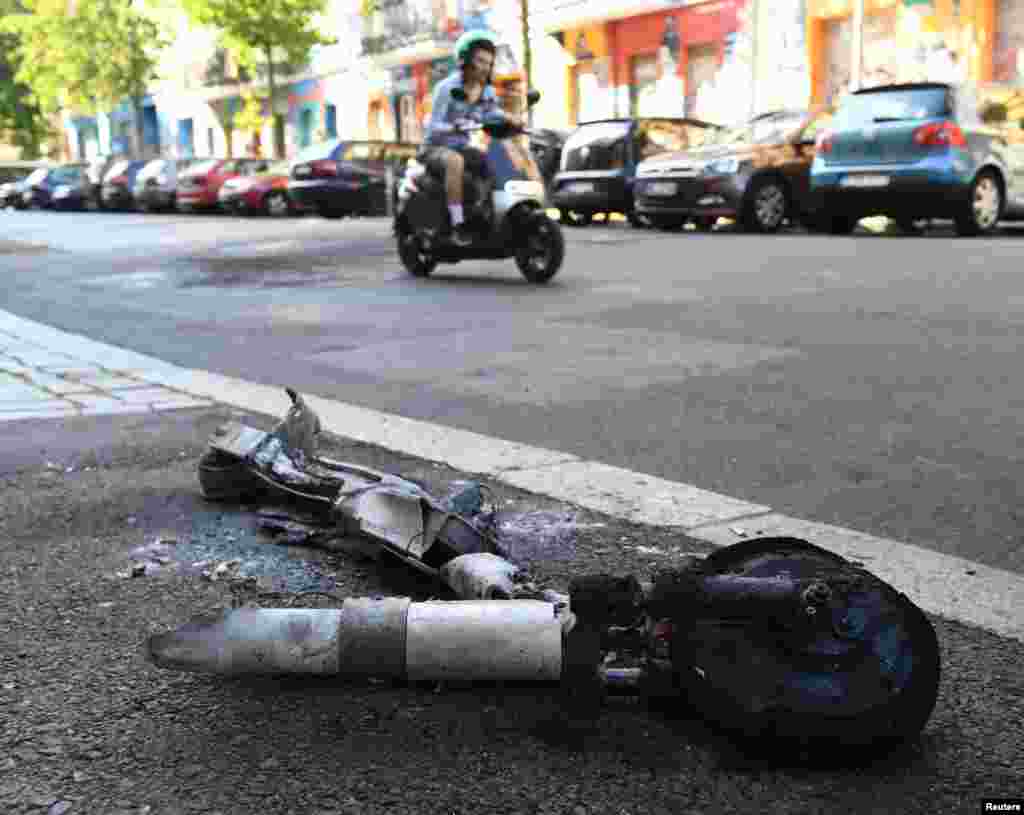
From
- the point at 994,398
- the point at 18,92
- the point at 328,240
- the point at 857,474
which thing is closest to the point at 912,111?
the point at 328,240

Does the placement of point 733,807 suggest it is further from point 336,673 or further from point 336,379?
point 336,379

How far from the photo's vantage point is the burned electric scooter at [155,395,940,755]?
2104mm

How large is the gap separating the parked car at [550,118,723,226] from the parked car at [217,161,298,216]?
11.0 meters

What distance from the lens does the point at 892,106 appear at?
51.3ft

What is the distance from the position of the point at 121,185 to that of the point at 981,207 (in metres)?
28.8

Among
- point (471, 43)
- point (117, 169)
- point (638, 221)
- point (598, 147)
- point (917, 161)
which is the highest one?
point (471, 43)

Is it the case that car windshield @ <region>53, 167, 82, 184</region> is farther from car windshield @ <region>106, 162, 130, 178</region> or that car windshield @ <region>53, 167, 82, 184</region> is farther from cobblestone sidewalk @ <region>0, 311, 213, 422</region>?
cobblestone sidewalk @ <region>0, 311, 213, 422</region>

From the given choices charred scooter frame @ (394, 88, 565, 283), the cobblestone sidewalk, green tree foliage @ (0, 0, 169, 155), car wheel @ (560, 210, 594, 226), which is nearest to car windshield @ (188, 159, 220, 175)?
car wheel @ (560, 210, 594, 226)

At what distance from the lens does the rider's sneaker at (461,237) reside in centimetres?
1142

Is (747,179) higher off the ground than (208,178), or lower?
lower

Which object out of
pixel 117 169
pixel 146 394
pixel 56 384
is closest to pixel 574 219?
pixel 56 384

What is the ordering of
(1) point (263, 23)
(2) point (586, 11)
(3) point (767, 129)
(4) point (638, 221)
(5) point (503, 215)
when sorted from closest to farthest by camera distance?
(5) point (503, 215)
(3) point (767, 129)
(4) point (638, 221)
(2) point (586, 11)
(1) point (263, 23)

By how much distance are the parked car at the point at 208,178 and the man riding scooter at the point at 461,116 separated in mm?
21558

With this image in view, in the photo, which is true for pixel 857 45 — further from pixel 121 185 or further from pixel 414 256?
pixel 121 185
